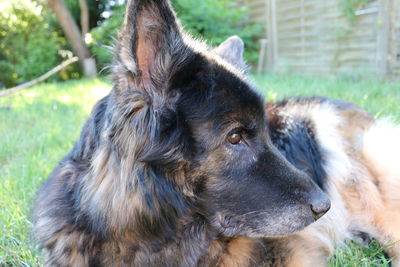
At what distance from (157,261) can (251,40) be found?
12.2m

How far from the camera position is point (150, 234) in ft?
5.90

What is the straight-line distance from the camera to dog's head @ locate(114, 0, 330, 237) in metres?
1.69

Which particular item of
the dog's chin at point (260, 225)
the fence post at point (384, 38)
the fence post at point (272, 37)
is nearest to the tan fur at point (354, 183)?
the dog's chin at point (260, 225)

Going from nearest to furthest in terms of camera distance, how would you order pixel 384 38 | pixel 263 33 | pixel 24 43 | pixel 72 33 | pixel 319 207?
pixel 319 207 < pixel 384 38 < pixel 263 33 < pixel 72 33 < pixel 24 43

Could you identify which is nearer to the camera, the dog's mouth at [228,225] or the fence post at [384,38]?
the dog's mouth at [228,225]

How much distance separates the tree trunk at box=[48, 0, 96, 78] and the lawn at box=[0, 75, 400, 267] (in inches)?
215

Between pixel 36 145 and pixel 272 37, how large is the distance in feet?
30.6

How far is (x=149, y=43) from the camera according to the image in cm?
166

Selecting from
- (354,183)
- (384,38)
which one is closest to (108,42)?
(354,183)

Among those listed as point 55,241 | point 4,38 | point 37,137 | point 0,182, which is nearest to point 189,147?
point 55,241

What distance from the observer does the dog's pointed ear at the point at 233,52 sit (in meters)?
2.43

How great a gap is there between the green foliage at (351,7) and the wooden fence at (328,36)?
0.12 metres

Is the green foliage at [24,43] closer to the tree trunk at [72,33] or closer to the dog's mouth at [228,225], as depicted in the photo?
the tree trunk at [72,33]

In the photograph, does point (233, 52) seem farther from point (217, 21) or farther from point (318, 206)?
point (217, 21)
